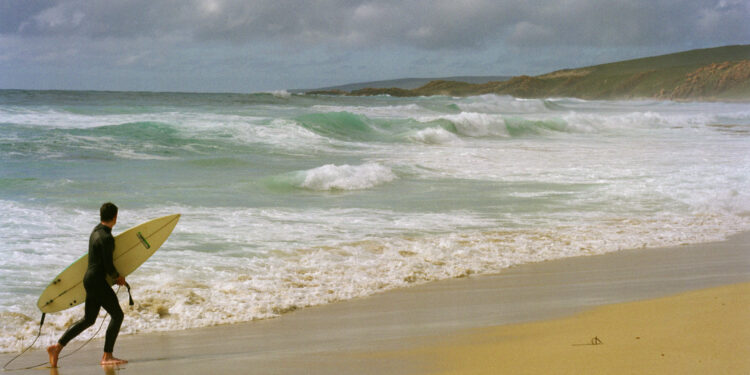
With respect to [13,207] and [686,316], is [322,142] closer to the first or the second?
[13,207]

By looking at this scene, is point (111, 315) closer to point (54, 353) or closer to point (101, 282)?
point (101, 282)

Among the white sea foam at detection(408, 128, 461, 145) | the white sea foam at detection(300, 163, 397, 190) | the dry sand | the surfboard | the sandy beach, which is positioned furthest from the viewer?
the white sea foam at detection(408, 128, 461, 145)

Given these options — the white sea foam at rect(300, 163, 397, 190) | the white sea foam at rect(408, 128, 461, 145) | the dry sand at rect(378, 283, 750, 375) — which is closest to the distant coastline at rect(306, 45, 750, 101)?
the white sea foam at rect(408, 128, 461, 145)

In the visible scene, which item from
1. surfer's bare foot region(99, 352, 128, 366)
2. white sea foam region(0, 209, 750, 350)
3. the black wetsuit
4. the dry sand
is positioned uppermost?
the black wetsuit

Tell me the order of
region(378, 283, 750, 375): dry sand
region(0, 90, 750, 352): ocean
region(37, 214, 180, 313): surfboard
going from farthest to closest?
region(0, 90, 750, 352): ocean → region(37, 214, 180, 313): surfboard → region(378, 283, 750, 375): dry sand

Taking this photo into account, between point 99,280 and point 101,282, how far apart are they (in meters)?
0.02

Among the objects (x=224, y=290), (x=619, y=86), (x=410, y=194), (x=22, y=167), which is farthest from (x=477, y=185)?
(x=619, y=86)

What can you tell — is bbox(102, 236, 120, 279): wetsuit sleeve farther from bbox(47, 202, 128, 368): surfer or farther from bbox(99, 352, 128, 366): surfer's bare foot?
bbox(99, 352, 128, 366): surfer's bare foot

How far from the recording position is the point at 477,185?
44.2 ft

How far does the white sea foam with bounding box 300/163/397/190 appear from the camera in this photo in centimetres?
1320

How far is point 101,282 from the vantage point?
4.33 m

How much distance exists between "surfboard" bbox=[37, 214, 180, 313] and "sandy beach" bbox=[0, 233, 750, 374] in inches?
16.5

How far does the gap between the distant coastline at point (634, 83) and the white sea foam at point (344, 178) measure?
7519cm

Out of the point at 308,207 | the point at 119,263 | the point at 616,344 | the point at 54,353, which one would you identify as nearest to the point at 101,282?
the point at 119,263
